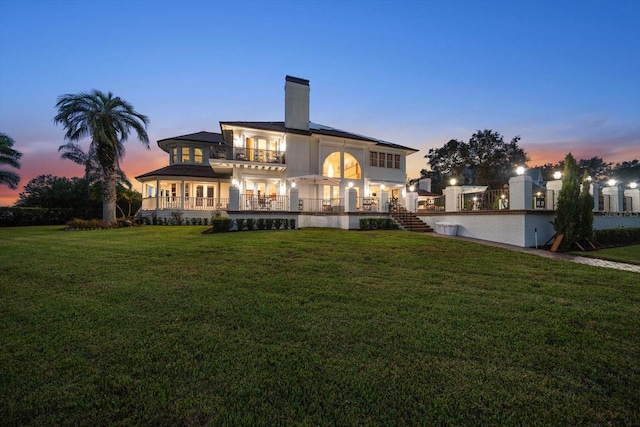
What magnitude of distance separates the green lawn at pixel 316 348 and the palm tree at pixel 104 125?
16.0 meters

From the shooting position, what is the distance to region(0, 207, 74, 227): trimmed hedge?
78.1 ft

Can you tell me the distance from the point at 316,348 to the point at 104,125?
74.4ft

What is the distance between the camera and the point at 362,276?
6023 mm

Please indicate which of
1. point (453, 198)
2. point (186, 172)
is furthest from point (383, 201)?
point (186, 172)

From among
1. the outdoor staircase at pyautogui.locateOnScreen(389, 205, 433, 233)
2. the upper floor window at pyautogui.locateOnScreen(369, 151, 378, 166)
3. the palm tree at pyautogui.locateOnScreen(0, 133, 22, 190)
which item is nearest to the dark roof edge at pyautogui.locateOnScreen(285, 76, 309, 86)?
the upper floor window at pyautogui.locateOnScreen(369, 151, 378, 166)

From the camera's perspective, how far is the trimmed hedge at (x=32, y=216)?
937 inches

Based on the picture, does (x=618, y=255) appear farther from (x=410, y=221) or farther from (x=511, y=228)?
(x=410, y=221)

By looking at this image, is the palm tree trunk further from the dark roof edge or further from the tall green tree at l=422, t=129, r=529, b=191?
the tall green tree at l=422, t=129, r=529, b=191

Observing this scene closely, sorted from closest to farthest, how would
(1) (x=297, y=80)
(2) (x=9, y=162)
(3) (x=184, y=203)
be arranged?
(1) (x=297, y=80) < (2) (x=9, y=162) < (3) (x=184, y=203)

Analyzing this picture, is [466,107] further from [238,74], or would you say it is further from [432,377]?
[432,377]

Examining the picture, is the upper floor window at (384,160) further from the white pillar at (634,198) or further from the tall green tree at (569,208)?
the white pillar at (634,198)

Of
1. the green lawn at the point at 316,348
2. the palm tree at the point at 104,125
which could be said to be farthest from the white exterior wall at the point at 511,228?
the palm tree at the point at 104,125

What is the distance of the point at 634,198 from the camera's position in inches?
657

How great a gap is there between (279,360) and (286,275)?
10.9ft
